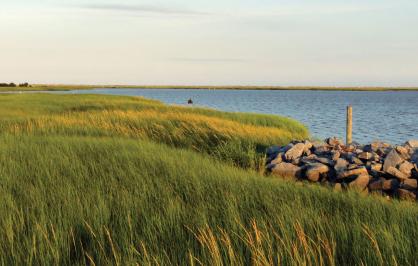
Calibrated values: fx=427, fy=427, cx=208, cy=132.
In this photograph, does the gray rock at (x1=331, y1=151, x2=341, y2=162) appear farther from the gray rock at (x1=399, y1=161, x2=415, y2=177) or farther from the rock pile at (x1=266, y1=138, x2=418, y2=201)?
the gray rock at (x1=399, y1=161, x2=415, y2=177)

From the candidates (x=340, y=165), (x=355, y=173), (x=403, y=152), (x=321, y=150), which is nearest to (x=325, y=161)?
(x=340, y=165)

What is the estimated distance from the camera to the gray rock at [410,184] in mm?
10086

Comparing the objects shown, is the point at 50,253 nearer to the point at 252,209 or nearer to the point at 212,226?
the point at 212,226

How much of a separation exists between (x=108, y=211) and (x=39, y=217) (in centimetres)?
85

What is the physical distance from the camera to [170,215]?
17.4ft

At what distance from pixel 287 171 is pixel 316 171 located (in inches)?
28.4

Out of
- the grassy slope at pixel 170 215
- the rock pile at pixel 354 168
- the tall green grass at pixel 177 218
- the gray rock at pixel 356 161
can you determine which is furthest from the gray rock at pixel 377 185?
the tall green grass at pixel 177 218

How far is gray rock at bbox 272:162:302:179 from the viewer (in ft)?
35.8

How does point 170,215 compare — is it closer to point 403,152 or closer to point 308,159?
point 308,159

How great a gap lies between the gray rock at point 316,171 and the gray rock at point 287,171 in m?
0.27

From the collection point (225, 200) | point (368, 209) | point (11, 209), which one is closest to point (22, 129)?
point (11, 209)

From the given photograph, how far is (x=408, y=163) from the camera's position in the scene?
1080 centimetres

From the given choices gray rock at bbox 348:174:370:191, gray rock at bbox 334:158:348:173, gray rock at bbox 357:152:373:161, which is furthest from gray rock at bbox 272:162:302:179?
gray rock at bbox 357:152:373:161

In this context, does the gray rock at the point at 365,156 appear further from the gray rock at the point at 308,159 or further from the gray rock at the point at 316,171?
the gray rock at the point at 316,171
